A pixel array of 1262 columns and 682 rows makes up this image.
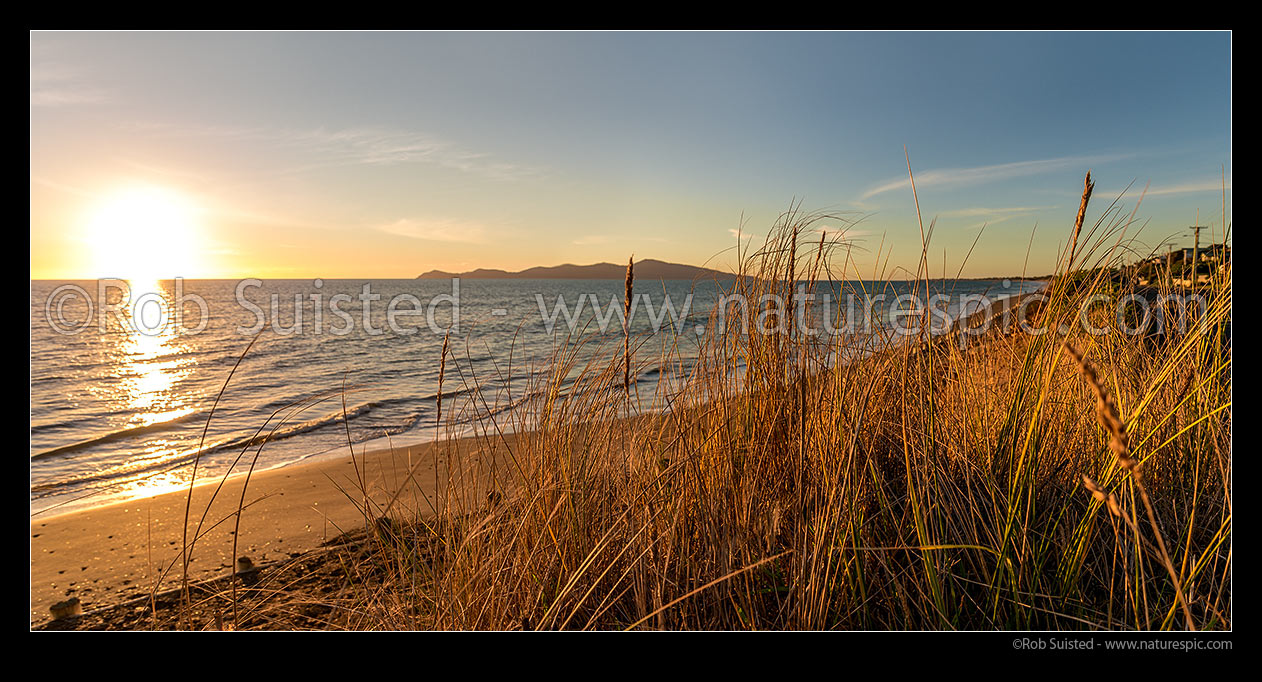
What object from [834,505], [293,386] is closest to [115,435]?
[293,386]

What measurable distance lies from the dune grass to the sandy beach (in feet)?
2.31

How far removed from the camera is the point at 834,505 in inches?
66.1

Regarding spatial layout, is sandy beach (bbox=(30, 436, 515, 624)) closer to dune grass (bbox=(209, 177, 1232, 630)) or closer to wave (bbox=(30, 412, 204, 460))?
dune grass (bbox=(209, 177, 1232, 630))

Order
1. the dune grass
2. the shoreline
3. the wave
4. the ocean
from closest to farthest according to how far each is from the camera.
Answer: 1. the dune grass
2. the ocean
3. the shoreline
4. the wave

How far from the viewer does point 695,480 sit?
1.91 m

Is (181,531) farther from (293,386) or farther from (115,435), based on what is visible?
(293,386)

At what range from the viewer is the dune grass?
1.65 m

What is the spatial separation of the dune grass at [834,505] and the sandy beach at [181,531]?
705 mm

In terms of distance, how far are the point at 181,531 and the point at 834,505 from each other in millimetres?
5005

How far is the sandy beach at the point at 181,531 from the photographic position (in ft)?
11.5

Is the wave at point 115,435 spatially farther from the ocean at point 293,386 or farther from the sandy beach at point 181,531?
the sandy beach at point 181,531

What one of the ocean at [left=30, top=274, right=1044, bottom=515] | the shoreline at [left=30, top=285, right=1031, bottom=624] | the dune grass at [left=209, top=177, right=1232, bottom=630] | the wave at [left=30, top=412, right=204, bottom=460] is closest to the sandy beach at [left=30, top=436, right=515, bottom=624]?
the shoreline at [left=30, top=285, right=1031, bottom=624]
